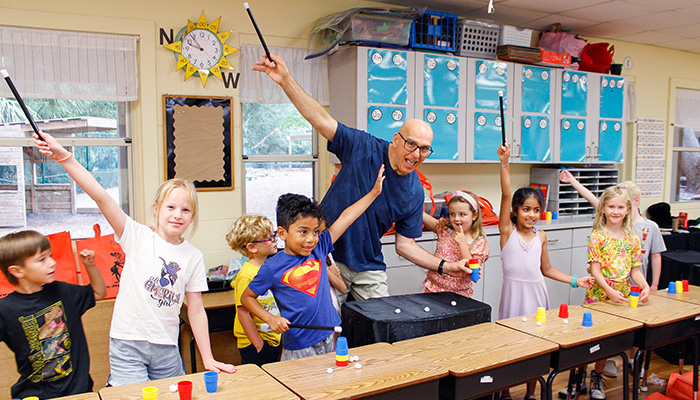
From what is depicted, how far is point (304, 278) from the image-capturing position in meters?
2.11

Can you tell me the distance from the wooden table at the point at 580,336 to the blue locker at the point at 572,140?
8.86 feet

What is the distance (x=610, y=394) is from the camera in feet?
10.8

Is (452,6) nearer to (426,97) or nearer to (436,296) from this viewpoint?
(426,97)

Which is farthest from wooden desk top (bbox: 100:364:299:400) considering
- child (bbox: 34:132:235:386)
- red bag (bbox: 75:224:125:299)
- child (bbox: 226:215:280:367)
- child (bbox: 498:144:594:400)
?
child (bbox: 498:144:594:400)

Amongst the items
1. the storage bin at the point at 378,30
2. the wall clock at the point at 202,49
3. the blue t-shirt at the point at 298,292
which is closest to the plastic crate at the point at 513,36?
the storage bin at the point at 378,30

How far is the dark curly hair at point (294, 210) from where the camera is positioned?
6.91 ft

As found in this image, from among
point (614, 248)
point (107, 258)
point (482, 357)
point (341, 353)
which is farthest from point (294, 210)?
point (614, 248)

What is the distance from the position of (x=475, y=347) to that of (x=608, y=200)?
5.22 feet

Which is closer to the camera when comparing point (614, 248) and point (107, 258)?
point (614, 248)

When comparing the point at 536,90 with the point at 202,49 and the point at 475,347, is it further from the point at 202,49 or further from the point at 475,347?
the point at 475,347

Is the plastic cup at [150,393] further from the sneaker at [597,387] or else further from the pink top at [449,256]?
the sneaker at [597,387]

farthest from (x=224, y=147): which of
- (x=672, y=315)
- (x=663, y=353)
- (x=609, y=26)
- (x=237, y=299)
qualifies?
(x=609, y=26)

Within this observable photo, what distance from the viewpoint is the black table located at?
7.23ft

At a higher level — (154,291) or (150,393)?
(154,291)
